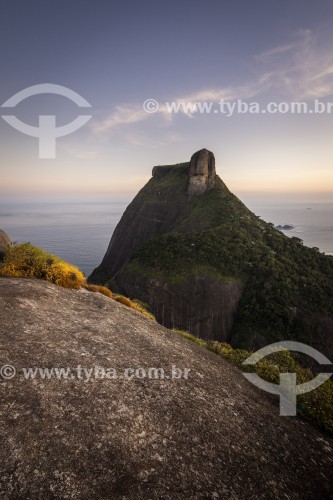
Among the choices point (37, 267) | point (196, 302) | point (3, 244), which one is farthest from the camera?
point (196, 302)

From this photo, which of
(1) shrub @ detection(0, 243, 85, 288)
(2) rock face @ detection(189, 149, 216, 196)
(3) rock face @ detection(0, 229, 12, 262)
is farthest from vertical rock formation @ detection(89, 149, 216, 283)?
(1) shrub @ detection(0, 243, 85, 288)

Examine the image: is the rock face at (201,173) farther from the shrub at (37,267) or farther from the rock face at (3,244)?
the shrub at (37,267)

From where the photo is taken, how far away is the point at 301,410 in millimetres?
8367

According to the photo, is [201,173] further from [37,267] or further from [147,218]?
[37,267]

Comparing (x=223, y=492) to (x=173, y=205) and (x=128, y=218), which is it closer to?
(x=173, y=205)

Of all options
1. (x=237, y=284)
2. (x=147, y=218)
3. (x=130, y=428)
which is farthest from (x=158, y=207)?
(x=130, y=428)

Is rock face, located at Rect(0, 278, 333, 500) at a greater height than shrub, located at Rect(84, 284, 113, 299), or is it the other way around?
shrub, located at Rect(84, 284, 113, 299)

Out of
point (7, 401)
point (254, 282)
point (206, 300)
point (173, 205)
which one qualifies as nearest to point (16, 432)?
point (7, 401)

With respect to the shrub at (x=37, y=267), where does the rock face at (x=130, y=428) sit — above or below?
below

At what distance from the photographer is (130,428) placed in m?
5.66

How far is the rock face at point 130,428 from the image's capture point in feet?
15.4

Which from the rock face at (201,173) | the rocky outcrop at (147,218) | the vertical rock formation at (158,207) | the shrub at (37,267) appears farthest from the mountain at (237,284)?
the shrub at (37,267)

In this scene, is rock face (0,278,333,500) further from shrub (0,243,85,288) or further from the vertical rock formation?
the vertical rock formation

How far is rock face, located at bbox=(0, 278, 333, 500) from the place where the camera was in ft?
15.4
